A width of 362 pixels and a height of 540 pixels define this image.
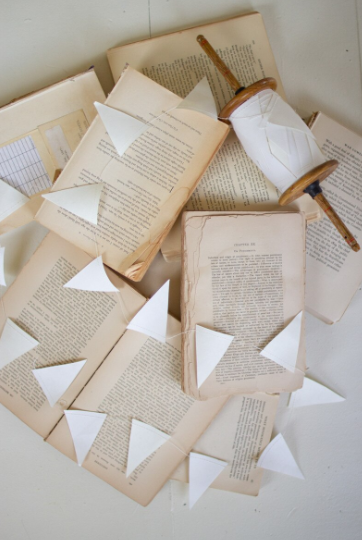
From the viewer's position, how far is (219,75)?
71 centimetres

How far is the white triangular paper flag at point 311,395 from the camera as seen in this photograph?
76 cm

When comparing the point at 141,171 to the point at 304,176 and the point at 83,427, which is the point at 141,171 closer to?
the point at 304,176

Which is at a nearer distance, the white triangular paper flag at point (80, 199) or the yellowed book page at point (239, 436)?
the white triangular paper flag at point (80, 199)

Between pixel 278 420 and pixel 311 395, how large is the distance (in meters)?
0.08

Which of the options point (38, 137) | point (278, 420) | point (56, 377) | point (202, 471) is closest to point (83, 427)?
point (56, 377)

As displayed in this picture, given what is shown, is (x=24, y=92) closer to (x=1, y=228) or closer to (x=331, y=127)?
(x=1, y=228)

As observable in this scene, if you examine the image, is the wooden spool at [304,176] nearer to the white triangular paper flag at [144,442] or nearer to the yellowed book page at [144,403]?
the yellowed book page at [144,403]

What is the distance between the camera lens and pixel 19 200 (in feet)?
2.29

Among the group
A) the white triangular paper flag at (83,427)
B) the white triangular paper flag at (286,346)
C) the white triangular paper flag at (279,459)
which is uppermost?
the white triangular paper flag at (286,346)

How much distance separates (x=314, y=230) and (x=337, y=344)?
216 mm

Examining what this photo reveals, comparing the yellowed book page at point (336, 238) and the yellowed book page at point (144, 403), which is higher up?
the yellowed book page at point (336, 238)

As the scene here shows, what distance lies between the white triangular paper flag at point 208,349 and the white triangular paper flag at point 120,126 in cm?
31

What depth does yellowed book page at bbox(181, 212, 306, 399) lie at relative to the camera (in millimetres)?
667

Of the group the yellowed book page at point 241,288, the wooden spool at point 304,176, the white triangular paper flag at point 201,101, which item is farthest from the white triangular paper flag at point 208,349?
the white triangular paper flag at point 201,101
